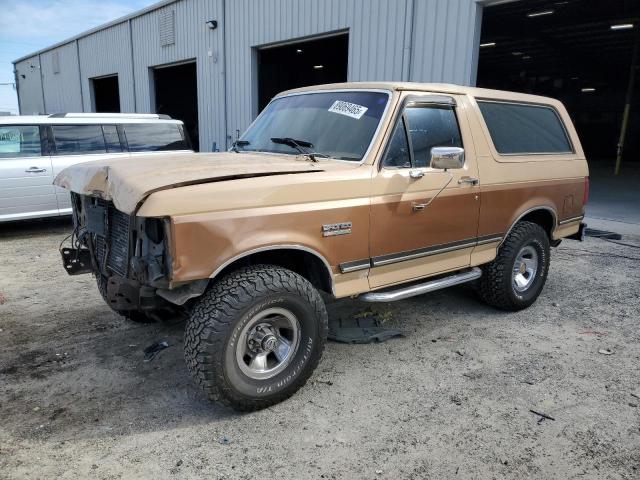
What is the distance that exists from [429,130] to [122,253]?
8.18 ft

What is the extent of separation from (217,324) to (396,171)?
5.61 feet

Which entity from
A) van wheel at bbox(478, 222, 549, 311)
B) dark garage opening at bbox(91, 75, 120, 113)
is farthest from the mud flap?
dark garage opening at bbox(91, 75, 120, 113)

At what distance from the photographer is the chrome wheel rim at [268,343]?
312 cm

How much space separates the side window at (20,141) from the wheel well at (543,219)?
24.3 feet

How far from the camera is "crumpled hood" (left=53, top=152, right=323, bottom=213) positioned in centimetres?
280

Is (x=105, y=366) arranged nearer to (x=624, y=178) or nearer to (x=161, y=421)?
(x=161, y=421)

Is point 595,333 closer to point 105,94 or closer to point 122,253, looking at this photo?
point 122,253

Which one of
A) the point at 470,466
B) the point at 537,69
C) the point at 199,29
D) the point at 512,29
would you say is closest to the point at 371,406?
the point at 470,466

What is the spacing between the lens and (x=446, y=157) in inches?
139

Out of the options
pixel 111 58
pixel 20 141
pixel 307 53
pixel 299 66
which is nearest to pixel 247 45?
pixel 20 141

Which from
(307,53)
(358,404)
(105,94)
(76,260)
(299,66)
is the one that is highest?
(307,53)

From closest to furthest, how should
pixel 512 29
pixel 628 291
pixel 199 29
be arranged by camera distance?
pixel 628 291, pixel 199 29, pixel 512 29

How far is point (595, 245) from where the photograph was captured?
7910 millimetres

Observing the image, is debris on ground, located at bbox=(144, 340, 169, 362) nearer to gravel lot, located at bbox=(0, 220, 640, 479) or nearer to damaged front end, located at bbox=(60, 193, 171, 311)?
gravel lot, located at bbox=(0, 220, 640, 479)
